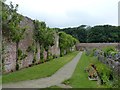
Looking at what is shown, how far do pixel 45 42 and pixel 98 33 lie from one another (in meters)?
68.0

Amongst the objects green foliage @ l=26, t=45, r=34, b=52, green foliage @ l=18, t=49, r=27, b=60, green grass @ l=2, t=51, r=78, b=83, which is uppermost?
green foliage @ l=26, t=45, r=34, b=52

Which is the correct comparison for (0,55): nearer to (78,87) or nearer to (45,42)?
(78,87)

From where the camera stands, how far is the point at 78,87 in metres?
9.38

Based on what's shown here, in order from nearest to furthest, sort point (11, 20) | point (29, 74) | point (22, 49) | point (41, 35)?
1. point (11, 20)
2. point (29, 74)
3. point (22, 49)
4. point (41, 35)

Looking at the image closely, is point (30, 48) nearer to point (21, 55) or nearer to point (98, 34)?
point (21, 55)

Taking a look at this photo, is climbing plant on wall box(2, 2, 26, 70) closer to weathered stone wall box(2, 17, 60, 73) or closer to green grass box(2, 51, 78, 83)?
weathered stone wall box(2, 17, 60, 73)

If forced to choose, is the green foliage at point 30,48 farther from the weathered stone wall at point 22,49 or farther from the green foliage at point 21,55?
the green foliage at point 21,55

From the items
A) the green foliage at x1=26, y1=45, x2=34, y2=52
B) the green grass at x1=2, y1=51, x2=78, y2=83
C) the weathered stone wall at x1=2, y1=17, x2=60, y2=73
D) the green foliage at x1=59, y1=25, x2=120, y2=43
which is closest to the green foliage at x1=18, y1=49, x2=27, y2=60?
the weathered stone wall at x1=2, y1=17, x2=60, y2=73

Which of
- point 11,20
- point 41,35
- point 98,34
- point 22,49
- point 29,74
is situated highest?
point 98,34

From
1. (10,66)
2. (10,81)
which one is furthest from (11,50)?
(10,81)

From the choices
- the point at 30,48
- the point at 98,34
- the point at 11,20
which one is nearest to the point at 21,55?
the point at 30,48

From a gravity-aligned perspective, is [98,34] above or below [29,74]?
above

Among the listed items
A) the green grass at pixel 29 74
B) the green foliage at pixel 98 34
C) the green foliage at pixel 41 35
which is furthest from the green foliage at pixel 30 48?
the green foliage at pixel 98 34

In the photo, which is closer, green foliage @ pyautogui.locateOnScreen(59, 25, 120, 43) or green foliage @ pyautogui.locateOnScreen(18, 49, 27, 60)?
green foliage @ pyautogui.locateOnScreen(18, 49, 27, 60)
